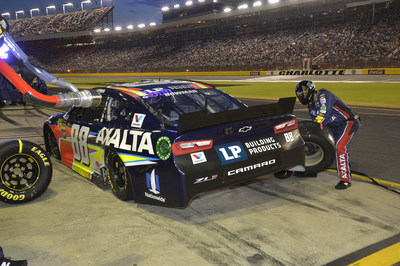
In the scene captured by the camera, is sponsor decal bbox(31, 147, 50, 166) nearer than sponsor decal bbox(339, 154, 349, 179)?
Yes

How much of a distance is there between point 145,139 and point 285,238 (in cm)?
176

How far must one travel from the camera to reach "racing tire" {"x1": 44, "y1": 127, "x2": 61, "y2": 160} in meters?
6.30

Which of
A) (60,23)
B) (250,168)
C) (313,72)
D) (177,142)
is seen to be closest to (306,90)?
(250,168)

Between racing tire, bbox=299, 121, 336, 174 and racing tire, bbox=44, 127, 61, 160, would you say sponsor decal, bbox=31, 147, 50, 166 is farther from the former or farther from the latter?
racing tire, bbox=299, 121, 336, 174

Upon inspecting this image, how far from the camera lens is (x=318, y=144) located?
205 inches

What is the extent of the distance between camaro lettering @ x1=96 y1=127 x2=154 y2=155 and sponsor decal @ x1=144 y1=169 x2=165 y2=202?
242 millimetres

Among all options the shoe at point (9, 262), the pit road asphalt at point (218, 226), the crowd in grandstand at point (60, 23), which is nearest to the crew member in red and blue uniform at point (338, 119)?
the pit road asphalt at point (218, 226)

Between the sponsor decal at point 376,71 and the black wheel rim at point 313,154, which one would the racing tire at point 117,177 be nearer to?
the black wheel rim at point 313,154

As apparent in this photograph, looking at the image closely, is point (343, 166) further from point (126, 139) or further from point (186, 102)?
A: point (126, 139)

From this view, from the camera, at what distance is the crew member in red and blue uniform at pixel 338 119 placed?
189 inches

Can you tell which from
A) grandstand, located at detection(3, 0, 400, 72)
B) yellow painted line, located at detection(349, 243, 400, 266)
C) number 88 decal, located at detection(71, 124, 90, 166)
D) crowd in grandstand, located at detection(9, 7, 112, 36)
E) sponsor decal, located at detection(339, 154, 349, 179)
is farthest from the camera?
crowd in grandstand, located at detection(9, 7, 112, 36)

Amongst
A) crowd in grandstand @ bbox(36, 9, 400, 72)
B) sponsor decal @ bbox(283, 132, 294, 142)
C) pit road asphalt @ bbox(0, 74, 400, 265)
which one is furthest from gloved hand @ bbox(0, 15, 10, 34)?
crowd in grandstand @ bbox(36, 9, 400, 72)

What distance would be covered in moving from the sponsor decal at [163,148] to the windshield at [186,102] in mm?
570

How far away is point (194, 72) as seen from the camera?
1656 inches
